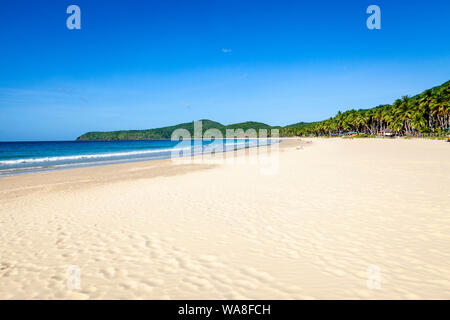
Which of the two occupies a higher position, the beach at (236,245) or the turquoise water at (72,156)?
the turquoise water at (72,156)

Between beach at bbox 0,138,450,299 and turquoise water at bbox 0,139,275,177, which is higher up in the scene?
turquoise water at bbox 0,139,275,177

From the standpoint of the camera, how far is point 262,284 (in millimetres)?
3547

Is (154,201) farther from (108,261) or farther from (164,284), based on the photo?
(164,284)

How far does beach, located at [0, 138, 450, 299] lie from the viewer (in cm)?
351

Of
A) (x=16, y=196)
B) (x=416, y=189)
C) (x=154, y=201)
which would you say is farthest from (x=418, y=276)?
(x=16, y=196)

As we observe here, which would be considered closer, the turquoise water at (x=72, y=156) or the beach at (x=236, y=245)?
the beach at (x=236, y=245)

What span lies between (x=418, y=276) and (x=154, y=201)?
7.44 m

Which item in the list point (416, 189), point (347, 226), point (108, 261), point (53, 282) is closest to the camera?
point (53, 282)

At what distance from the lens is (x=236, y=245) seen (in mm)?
4879

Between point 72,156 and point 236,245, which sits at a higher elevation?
point 72,156

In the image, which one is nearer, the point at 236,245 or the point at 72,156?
the point at 236,245

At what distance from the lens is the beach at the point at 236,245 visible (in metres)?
3.51

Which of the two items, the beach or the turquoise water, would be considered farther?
the turquoise water
